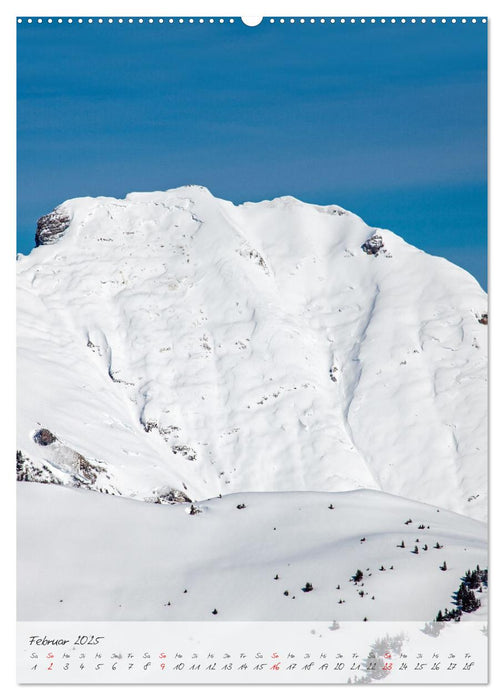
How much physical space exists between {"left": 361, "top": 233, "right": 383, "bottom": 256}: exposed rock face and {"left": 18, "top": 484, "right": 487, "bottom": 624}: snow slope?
408 ft

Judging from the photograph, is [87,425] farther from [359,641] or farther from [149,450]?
[359,641]

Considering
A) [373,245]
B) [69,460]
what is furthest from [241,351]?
[69,460]

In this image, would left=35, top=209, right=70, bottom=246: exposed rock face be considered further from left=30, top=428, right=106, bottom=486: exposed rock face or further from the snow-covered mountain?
left=30, top=428, right=106, bottom=486: exposed rock face

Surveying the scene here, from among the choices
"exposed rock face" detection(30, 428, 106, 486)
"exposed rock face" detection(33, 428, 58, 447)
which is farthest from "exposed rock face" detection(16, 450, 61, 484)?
"exposed rock face" detection(30, 428, 106, 486)

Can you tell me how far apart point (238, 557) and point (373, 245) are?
450ft

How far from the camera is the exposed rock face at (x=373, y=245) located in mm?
178125

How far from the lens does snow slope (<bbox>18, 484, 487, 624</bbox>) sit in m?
39.7

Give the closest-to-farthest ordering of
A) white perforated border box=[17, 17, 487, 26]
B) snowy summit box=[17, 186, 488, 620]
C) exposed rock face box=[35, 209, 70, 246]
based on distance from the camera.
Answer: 1. white perforated border box=[17, 17, 487, 26]
2. snowy summit box=[17, 186, 488, 620]
3. exposed rock face box=[35, 209, 70, 246]

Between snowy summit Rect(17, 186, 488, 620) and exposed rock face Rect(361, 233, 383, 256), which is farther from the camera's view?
exposed rock face Rect(361, 233, 383, 256)

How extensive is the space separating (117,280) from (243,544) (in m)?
142

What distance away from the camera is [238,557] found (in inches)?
1833

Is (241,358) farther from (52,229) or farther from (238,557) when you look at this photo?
(238,557)

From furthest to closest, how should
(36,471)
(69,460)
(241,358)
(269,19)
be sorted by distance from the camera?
(241,358) < (69,460) < (36,471) < (269,19)

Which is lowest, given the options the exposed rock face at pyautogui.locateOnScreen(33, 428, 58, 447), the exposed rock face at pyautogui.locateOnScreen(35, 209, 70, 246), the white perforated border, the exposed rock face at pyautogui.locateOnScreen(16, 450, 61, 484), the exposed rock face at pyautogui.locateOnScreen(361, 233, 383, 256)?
the exposed rock face at pyautogui.locateOnScreen(16, 450, 61, 484)
